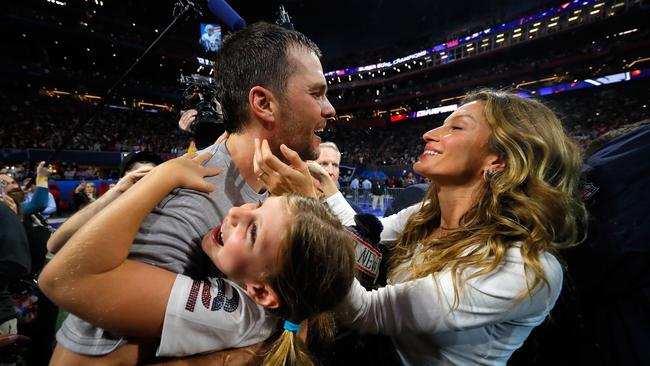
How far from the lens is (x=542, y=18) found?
98.1 ft

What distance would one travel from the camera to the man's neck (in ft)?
4.93

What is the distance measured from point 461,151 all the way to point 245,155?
1227 millimetres

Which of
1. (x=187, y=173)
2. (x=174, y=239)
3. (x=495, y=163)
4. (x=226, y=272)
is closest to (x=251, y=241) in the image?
(x=226, y=272)

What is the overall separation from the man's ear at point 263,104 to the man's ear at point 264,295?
0.78 metres

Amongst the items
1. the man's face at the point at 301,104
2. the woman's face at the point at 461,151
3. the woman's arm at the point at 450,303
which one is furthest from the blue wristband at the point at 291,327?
the woman's face at the point at 461,151

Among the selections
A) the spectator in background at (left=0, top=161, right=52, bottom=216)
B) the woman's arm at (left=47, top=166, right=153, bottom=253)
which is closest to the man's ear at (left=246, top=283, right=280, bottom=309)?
the woman's arm at (left=47, top=166, right=153, bottom=253)

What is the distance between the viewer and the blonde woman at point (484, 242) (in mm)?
1382

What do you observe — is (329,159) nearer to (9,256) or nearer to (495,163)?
(495,163)

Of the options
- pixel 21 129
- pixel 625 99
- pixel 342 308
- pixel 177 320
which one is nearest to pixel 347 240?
pixel 342 308

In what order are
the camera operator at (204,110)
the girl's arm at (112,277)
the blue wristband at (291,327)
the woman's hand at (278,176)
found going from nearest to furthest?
the girl's arm at (112,277) → the blue wristband at (291,327) → the woman's hand at (278,176) → the camera operator at (204,110)

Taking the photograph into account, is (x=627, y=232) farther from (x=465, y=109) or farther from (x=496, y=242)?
(x=465, y=109)

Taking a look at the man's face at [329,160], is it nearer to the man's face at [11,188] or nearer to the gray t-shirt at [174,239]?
the gray t-shirt at [174,239]

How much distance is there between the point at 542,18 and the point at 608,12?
493 centimetres

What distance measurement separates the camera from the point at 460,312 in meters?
1.38
